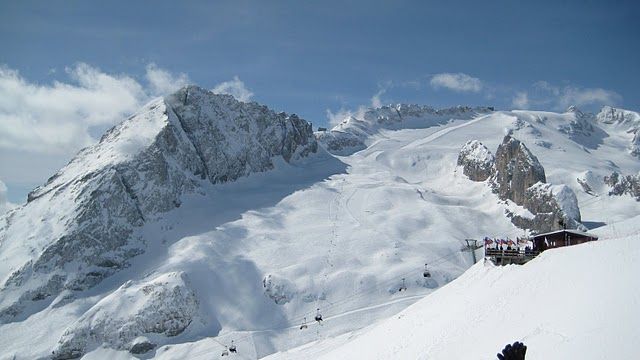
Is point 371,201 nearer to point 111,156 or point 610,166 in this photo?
point 111,156

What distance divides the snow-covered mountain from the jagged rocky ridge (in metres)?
0.41

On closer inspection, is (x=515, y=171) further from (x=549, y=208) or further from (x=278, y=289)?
(x=278, y=289)

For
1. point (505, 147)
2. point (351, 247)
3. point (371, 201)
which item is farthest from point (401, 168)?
point (351, 247)

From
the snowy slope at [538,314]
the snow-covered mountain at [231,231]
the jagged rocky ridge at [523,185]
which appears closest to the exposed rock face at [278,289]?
the snow-covered mountain at [231,231]

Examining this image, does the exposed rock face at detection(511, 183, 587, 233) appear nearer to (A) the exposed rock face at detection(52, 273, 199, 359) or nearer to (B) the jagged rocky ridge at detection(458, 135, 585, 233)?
(B) the jagged rocky ridge at detection(458, 135, 585, 233)

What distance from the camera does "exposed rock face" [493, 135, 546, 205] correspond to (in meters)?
134

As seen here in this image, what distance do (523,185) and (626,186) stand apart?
28.8 meters

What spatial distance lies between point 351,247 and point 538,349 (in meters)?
77.4

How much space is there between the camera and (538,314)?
113 feet

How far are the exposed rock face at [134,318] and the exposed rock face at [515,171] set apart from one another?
263 feet

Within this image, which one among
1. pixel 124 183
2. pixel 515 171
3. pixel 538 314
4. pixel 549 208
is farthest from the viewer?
pixel 515 171

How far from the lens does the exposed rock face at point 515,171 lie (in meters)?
134

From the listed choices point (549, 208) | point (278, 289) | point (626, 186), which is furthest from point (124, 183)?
point (626, 186)

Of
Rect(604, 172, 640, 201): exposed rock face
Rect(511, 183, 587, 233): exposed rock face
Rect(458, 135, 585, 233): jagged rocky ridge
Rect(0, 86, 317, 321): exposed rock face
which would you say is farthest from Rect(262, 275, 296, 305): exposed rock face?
Rect(604, 172, 640, 201): exposed rock face
